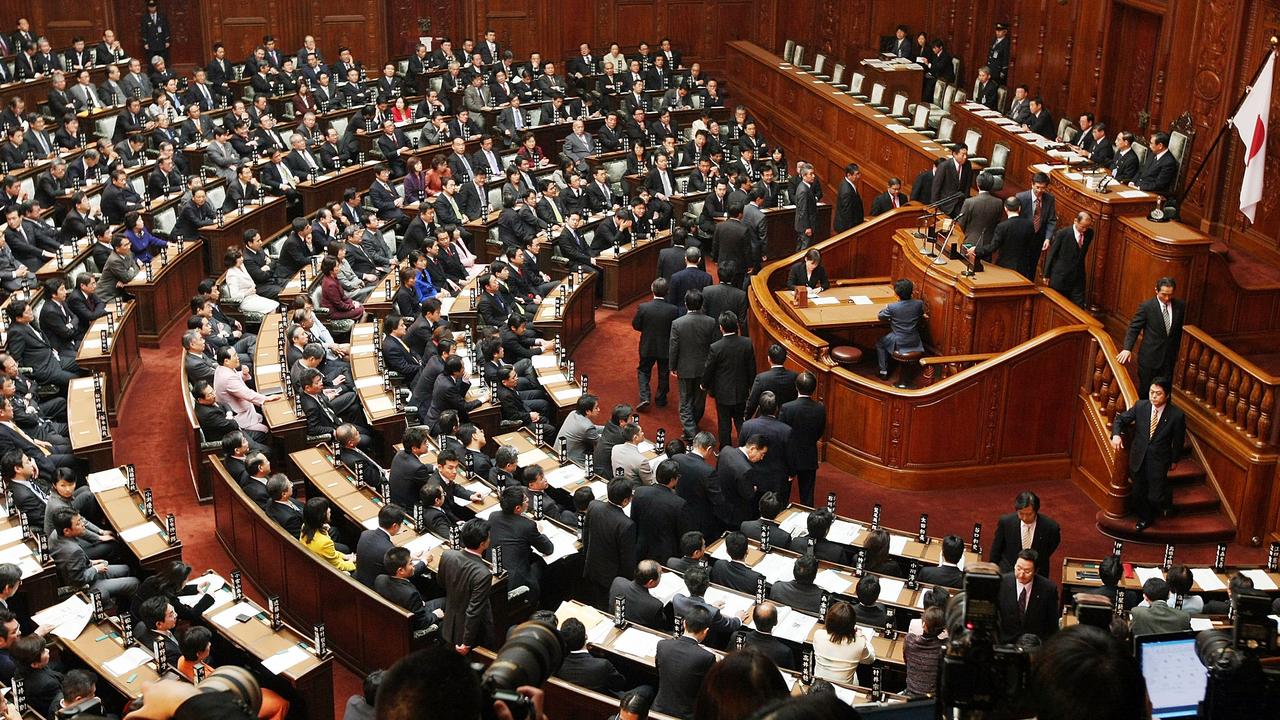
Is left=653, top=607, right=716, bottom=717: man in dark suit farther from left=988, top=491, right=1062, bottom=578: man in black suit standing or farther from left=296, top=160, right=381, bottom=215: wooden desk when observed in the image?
left=296, top=160, right=381, bottom=215: wooden desk

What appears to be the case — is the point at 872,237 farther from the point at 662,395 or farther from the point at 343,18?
the point at 343,18

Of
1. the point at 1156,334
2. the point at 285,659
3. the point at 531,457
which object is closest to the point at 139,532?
the point at 285,659

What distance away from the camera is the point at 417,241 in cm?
1496

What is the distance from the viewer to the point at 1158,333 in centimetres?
1048

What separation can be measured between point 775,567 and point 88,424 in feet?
19.0

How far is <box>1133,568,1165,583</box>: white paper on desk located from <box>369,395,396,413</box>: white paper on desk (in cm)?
604

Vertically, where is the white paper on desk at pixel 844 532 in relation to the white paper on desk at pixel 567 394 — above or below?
below

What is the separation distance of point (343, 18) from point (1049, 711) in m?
21.7

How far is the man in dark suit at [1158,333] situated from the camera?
1039 cm

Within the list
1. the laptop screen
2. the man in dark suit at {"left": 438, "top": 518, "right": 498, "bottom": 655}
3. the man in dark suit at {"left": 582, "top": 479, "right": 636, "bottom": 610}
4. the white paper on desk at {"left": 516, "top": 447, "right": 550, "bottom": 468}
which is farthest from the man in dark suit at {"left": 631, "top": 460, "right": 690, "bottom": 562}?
the laptop screen

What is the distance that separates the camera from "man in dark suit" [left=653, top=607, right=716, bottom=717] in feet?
23.0

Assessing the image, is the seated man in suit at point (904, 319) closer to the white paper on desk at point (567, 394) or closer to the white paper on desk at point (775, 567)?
the white paper on desk at point (567, 394)

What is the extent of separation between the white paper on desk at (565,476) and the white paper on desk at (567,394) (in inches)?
62.9

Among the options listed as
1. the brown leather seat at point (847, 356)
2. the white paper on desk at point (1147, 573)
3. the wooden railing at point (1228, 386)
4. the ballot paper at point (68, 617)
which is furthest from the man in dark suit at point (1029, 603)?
the ballot paper at point (68, 617)
